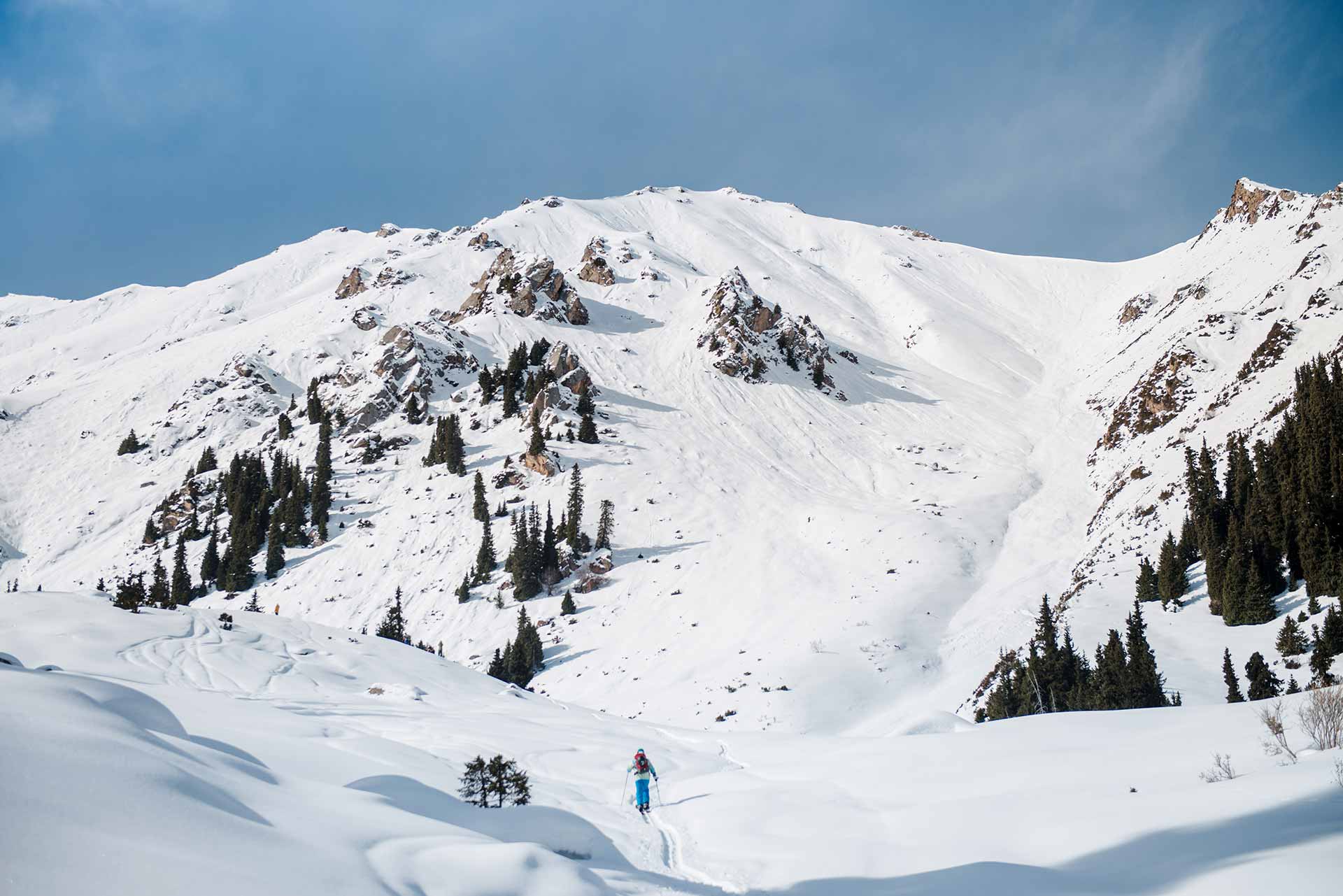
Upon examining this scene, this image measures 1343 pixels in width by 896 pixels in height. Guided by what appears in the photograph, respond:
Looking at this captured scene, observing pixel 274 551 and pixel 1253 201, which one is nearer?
pixel 274 551

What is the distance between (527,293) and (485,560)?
203ft

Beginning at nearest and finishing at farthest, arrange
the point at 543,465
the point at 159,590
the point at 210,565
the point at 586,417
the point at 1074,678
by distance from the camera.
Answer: the point at 1074,678 < the point at 159,590 < the point at 210,565 < the point at 543,465 < the point at 586,417

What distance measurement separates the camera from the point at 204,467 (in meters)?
82.8

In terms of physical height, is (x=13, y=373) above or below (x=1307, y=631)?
above

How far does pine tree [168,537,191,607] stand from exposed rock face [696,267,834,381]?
64536 mm

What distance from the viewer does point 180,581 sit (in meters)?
63.1

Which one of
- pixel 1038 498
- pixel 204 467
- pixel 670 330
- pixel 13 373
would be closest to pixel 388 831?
pixel 1038 498

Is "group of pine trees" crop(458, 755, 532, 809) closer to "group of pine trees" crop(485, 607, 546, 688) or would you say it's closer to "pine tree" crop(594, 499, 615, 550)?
"group of pine trees" crop(485, 607, 546, 688)

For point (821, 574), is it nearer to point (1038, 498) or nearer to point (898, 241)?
point (1038, 498)

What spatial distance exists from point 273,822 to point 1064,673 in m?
31.0

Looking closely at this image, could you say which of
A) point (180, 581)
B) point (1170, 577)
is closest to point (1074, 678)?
point (1170, 577)

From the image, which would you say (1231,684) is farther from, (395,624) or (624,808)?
(395,624)

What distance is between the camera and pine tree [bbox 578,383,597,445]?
77.4 m

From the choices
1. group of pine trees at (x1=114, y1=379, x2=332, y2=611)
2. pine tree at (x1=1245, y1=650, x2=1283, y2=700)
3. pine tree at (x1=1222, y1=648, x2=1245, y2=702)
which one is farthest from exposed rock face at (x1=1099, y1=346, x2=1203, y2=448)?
group of pine trees at (x1=114, y1=379, x2=332, y2=611)
